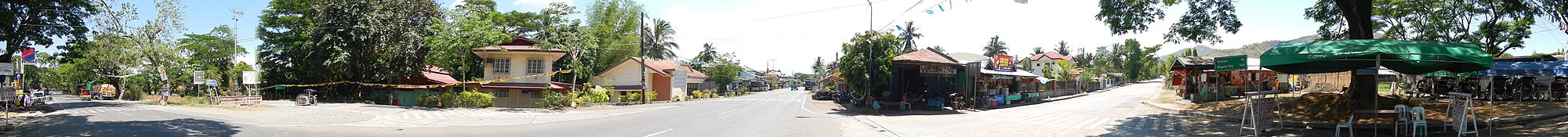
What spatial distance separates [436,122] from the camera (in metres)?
16.9

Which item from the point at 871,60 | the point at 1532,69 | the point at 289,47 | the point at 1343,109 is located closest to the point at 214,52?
the point at 289,47

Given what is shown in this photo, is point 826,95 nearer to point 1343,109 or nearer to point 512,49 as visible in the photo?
point 512,49

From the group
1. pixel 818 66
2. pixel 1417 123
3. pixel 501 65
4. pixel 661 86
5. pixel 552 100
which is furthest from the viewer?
pixel 818 66

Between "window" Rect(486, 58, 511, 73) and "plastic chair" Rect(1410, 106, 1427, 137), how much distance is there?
26046 mm

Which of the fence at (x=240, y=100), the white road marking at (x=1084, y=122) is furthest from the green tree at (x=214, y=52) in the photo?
the white road marking at (x=1084, y=122)

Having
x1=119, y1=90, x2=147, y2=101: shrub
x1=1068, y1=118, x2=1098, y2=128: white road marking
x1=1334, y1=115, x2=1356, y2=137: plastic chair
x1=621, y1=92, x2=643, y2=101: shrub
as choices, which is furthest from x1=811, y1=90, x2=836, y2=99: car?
x1=119, y1=90, x2=147, y2=101: shrub

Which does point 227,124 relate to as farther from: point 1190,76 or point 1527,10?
point 1527,10

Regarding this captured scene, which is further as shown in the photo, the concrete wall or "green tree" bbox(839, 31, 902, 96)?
the concrete wall

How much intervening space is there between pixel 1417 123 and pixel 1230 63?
1091 cm

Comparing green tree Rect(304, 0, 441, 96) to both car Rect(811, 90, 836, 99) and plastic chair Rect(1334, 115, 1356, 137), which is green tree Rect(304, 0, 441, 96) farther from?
plastic chair Rect(1334, 115, 1356, 137)

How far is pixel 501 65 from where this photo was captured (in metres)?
28.7

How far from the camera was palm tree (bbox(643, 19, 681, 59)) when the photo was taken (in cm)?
5116

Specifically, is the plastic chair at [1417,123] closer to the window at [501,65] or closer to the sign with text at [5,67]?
the sign with text at [5,67]

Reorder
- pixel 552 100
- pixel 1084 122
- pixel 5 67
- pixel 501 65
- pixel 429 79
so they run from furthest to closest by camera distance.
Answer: pixel 501 65 < pixel 429 79 < pixel 552 100 < pixel 5 67 < pixel 1084 122
